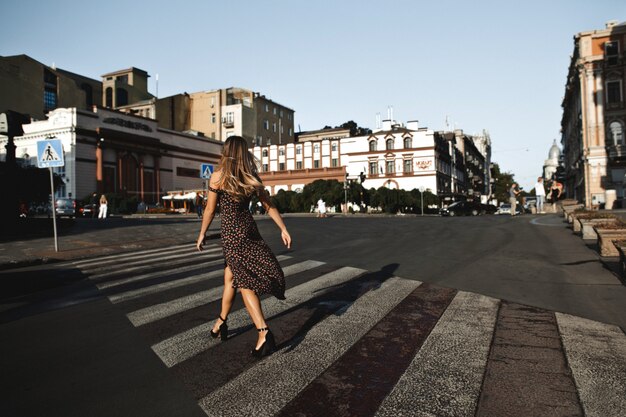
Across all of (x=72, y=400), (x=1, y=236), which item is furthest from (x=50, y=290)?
(x=1, y=236)

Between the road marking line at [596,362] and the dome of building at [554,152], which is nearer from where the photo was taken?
the road marking line at [596,362]

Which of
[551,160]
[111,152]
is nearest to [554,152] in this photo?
[551,160]

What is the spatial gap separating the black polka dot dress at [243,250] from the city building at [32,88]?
61.7m

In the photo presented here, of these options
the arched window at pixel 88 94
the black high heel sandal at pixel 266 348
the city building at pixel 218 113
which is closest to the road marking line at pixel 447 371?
the black high heel sandal at pixel 266 348

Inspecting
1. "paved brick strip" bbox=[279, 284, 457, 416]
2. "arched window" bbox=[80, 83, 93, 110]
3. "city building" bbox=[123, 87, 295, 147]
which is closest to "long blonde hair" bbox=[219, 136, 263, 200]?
"paved brick strip" bbox=[279, 284, 457, 416]

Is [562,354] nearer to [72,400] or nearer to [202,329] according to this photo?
[202,329]

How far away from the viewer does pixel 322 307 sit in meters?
5.19

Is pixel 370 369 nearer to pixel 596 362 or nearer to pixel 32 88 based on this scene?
pixel 596 362

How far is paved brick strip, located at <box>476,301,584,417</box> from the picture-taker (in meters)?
2.66

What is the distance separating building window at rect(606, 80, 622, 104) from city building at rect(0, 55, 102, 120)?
67.1 metres

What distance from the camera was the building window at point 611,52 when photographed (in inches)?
1677

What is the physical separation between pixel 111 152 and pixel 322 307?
55.7 m

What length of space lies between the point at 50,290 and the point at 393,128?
6584 centimetres

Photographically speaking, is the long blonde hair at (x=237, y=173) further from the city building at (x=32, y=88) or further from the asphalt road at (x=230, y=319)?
the city building at (x=32, y=88)
